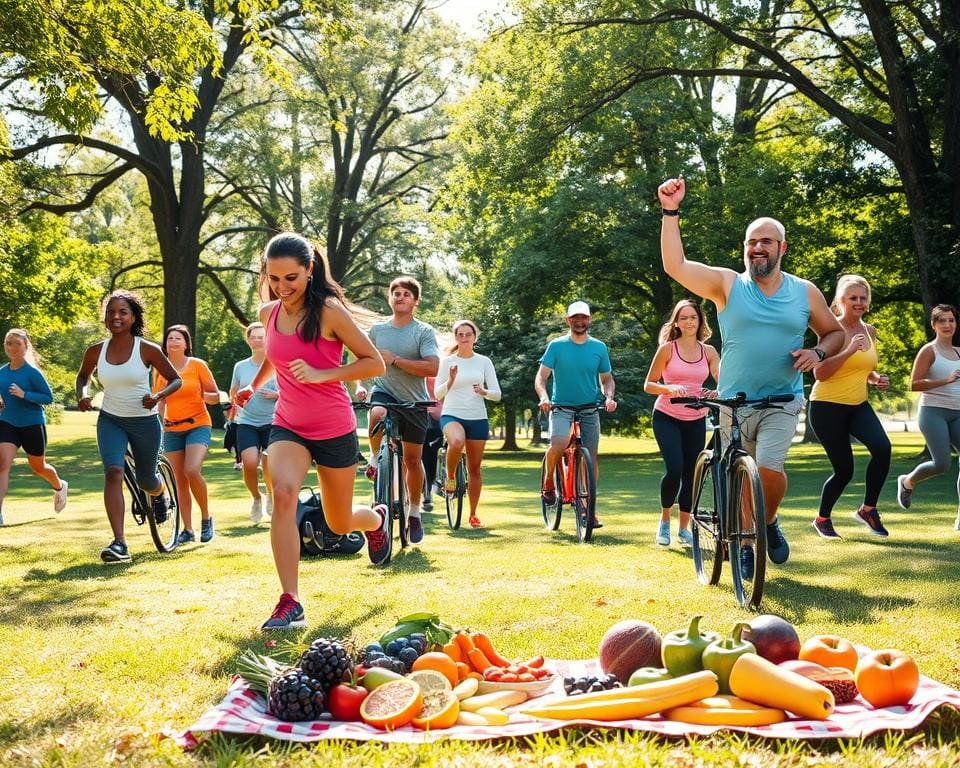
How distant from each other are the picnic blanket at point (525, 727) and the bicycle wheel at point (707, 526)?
3.01 metres

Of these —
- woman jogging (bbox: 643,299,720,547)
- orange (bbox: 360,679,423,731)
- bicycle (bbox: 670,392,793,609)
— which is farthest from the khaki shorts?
orange (bbox: 360,679,423,731)

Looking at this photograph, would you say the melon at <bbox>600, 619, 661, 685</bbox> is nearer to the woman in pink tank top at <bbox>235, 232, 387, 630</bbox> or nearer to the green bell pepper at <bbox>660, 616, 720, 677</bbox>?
the green bell pepper at <bbox>660, 616, 720, 677</bbox>

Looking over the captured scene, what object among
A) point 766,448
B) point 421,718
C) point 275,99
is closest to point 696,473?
point 766,448

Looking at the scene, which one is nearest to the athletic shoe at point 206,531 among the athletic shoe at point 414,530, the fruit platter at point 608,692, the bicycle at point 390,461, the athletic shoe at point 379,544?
the athletic shoe at point 414,530

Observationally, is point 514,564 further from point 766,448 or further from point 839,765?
point 839,765

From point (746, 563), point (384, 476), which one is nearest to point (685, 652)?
point (746, 563)

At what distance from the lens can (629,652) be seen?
4840 millimetres

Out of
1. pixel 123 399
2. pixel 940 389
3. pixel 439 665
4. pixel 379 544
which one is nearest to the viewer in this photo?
pixel 439 665

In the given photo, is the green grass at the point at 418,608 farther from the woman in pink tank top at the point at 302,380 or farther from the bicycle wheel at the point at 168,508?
the woman in pink tank top at the point at 302,380

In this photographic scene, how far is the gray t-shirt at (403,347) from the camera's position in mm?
9844

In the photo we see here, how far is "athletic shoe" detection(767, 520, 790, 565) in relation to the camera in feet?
26.2

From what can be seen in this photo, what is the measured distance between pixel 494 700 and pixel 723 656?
0.98 meters

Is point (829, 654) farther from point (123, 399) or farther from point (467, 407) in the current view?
point (467, 407)

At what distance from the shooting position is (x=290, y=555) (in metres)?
6.30
